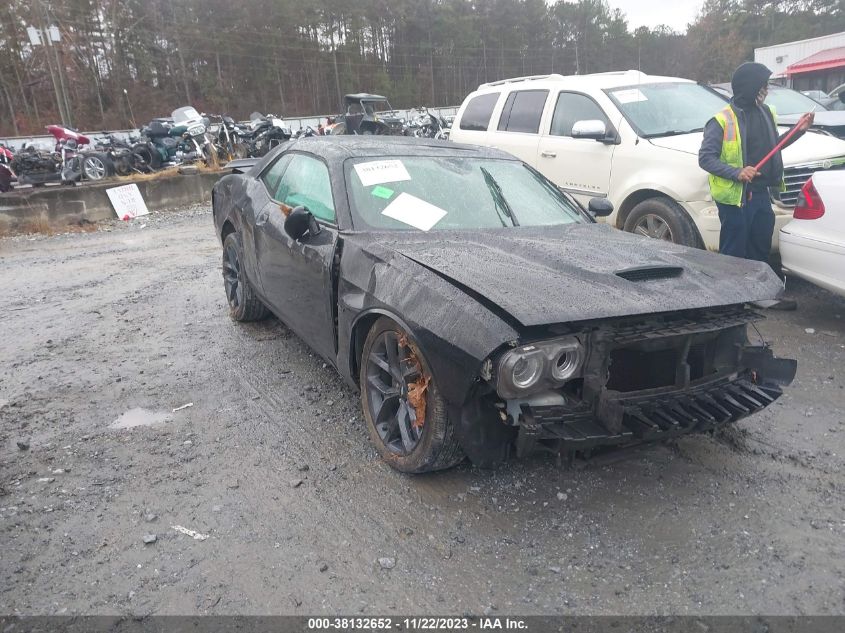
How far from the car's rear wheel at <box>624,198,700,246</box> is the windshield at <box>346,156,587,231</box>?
5.64 feet

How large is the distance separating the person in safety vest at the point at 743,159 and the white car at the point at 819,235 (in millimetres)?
289

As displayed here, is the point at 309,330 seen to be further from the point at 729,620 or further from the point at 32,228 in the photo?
the point at 32,228

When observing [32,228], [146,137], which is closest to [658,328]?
[32,228]

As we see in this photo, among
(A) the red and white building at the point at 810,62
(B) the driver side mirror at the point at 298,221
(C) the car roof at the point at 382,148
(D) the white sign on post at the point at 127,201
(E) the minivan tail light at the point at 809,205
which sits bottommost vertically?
(D) the white sign on post at the point at 127,201

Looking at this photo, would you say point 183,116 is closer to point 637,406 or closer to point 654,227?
point 654,227

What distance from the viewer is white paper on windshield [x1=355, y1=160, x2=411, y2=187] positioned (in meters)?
3.73

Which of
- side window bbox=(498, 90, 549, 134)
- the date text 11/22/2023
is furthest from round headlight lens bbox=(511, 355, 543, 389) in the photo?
side window bbox=(498, 90, 549, 134)

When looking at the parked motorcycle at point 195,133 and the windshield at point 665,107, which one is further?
the parked motorcycle at point 195,133

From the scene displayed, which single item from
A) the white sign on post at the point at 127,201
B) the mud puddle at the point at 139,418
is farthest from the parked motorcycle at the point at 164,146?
the mud puddle at the point at 139,418

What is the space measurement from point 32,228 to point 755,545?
41.8 feet

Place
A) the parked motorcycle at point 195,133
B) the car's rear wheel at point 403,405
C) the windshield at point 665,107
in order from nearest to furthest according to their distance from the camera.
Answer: the car's rear wheel at point 403,405 < the windshield at point 665,107 < the parked motorcycle at point 195,133

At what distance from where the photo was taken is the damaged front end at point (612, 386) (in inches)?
96.3

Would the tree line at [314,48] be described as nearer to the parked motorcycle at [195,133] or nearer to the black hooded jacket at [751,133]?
the parked motorcycle at [195,133]

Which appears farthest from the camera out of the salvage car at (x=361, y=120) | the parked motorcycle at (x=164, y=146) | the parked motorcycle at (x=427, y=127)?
the parked motorcycle at (x=427, y=127)
